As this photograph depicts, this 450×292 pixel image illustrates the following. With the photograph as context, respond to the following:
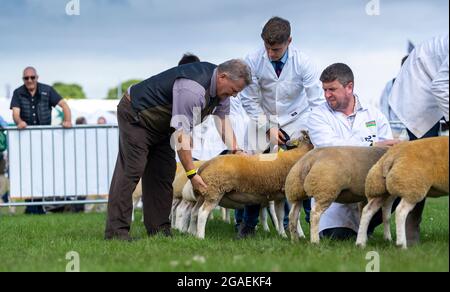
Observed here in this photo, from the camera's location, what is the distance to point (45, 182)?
13.2 m

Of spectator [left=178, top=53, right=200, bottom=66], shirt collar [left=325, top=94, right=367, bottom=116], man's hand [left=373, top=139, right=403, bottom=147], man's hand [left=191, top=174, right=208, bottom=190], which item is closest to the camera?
man's hand [left=373, top=139, right=403, bottom=147]

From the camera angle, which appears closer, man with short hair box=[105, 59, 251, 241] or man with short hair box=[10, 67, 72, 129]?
man with short hair box=[105, 59, 251, 241]

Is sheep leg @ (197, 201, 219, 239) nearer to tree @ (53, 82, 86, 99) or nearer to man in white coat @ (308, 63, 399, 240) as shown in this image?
man in white coat @ (308, 63, 399, 240)

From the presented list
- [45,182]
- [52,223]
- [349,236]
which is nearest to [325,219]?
[349,236]

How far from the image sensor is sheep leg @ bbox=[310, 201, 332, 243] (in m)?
6.52

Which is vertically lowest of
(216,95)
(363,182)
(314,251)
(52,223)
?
(52,223)

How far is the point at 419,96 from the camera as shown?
682cm

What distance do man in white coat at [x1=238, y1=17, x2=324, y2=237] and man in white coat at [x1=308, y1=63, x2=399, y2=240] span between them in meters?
0.95

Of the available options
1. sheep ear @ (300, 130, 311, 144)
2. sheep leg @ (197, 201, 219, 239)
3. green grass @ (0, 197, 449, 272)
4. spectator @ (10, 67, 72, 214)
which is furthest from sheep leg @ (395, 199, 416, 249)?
spectator @ (10, 67, 72, 214)

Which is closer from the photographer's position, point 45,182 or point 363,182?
point 363,182

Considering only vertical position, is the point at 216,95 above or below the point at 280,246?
above

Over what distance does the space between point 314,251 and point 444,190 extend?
1.08 meters
